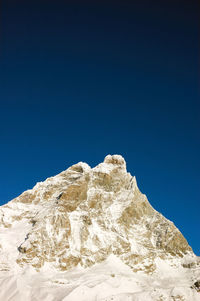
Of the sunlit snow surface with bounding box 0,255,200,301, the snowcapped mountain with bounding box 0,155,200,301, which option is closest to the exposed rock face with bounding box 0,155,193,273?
the snowcapped mountain with bounding box 0,155,200,301

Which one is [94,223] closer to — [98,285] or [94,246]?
[94,246]

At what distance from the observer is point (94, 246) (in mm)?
95250

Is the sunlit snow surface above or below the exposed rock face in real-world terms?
below

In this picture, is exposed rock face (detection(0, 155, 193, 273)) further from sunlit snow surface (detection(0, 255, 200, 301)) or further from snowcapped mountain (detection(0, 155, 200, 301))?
sunlit snow surface (detection(0, 255, 200, 301))

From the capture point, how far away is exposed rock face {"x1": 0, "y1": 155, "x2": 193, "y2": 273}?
302ft

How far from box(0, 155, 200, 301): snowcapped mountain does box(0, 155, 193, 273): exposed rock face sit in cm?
31

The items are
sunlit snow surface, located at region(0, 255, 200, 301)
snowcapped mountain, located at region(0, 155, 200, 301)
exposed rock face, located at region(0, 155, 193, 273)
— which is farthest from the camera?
exposed rock face, located at region(0, 155, 193, 273)

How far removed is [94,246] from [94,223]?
877 centimetres

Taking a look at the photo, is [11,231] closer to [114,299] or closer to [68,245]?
[68,245]

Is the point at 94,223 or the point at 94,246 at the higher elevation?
the point at 94,223

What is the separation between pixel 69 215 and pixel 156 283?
115ft

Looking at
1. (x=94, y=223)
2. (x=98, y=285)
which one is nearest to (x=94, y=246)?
(x=94, y=223)

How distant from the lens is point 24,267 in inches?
3401

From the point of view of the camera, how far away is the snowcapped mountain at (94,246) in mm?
75500
